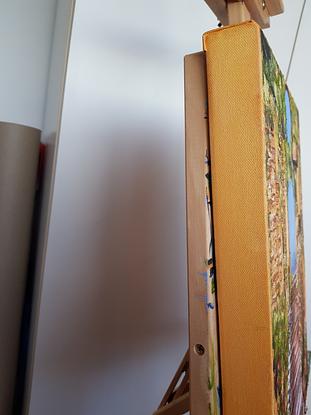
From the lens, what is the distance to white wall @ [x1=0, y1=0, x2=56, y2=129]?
1050 millimetres

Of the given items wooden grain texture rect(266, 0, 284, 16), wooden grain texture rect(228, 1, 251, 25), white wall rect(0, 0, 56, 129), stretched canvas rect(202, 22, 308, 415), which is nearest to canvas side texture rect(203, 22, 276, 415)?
stretched canvas rect(202, 22, 308, 415)

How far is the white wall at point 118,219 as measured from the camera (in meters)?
0.75

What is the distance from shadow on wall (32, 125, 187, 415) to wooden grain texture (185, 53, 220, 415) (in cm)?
47

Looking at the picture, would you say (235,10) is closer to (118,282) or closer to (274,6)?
(274,6)

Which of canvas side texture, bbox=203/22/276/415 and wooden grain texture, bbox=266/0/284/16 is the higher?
wooden grain texture, bbox=266/0/284/16

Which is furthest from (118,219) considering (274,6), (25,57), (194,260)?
(25,57)

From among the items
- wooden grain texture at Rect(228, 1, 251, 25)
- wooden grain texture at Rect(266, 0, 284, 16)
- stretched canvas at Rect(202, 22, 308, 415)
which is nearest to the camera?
stretched canvas at Rect(202, 22, 308, 415)

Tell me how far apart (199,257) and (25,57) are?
1093mm

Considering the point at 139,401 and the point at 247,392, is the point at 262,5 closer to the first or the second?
the point at 247,392

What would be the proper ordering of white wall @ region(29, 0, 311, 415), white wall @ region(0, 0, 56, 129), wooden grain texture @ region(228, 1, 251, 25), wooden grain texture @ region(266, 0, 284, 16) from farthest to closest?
1. white wall @ region(0, 0, 56, 129)
2. white wall @ region(29, 0, 311, 415)
3. wooden grain texture @ region(266, 0, 284, 16)
4. wooden grain texture @ region(228, 1, 251, 25)

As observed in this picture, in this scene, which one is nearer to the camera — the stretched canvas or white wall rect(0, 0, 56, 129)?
the stretched canvas

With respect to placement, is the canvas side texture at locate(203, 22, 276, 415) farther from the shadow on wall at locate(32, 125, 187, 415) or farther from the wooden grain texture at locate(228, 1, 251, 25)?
the shadow on wall at locate(32, 125, 187, 415)

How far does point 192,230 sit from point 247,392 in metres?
0.20

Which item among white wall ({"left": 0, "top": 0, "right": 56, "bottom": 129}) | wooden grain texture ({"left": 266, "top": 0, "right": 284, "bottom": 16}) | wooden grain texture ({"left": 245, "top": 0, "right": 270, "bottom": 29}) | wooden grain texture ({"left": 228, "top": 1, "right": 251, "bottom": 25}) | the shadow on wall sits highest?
white wall ({"left": 0, "top": 0, "right": 56, "bottom": 129})
